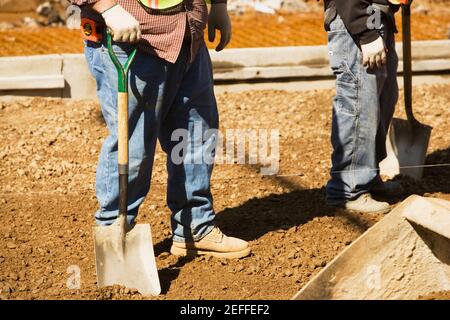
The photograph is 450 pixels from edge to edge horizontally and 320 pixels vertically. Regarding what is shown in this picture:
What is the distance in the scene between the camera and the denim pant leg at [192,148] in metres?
4.22

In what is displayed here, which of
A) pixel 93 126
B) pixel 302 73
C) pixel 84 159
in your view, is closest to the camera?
pixel 84 159

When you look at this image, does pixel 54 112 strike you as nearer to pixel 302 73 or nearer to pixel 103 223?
pixel 302 73

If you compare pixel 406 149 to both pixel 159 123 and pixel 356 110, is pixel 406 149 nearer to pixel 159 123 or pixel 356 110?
pixel 356 110

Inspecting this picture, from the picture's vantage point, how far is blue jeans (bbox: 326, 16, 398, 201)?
484 cm

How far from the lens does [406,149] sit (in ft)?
19.0

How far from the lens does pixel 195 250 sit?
14.9 feet

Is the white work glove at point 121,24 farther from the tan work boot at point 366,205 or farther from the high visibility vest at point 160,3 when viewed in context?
the tan work boot at point 366,205

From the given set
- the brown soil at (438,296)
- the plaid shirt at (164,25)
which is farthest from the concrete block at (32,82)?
the brown soil at (438,296)

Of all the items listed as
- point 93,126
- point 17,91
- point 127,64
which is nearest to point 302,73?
point 93,126

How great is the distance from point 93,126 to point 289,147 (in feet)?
4.84

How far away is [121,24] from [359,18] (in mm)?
1486

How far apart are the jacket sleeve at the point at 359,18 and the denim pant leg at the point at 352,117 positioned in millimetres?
106

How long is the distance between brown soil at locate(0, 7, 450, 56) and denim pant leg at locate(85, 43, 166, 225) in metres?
3.75

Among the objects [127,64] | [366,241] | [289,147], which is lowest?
[289,147]
